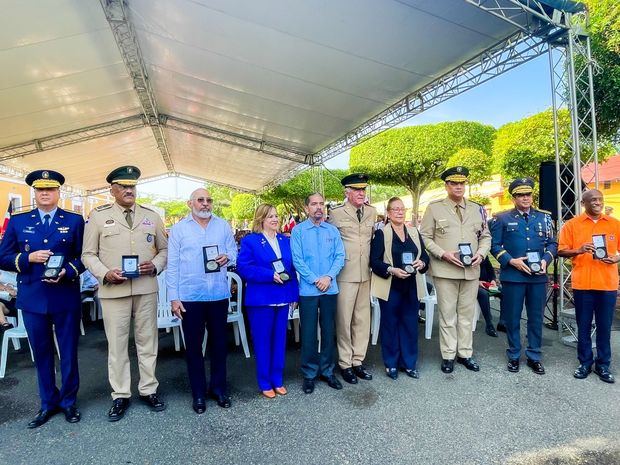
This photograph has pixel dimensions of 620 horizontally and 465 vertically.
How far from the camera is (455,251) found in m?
3.39

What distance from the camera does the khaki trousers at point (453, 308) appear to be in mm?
3475

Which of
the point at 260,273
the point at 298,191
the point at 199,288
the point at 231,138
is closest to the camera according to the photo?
the point at 199,288

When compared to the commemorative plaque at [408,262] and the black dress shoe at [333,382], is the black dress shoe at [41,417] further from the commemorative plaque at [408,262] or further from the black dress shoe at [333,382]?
the commemorative plaque at [408,262]

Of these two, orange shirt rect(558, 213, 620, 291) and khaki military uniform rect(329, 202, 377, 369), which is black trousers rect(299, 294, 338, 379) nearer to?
khaki military uniform rect(329, 202, 377, 369)

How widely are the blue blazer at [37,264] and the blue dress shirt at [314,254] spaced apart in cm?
160

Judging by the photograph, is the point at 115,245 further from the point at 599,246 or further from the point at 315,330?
the point at 599,246

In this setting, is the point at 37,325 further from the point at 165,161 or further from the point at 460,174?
the point at 165,161

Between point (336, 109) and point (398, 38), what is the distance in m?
3.17

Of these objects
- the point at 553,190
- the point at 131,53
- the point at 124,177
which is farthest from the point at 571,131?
the point at 131,53


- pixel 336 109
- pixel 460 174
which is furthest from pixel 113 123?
pixel 460 174

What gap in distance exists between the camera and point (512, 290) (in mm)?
3451

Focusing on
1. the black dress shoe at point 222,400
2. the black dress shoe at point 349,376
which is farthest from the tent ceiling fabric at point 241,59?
the black dress shoe at point 222,400

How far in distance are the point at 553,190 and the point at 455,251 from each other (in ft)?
7.05

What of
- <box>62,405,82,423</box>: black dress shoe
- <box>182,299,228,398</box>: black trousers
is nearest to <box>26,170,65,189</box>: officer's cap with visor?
<box>182,299,228,398</box>: black trousers
